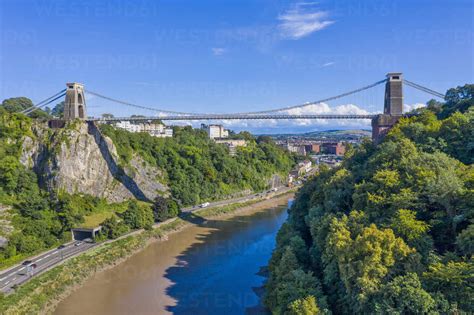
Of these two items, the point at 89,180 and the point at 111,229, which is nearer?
the point at 111,229

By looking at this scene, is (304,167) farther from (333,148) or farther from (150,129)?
(333,148)

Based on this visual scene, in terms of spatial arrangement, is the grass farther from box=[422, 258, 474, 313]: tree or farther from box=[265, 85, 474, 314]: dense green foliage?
box=[422, 258, 474, 313]: tree

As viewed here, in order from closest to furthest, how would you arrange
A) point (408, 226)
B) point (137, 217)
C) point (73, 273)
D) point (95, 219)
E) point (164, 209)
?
point (408, 226) → point (73, 273) → point (137, 217) → point (95, 219) → point (164, 209)

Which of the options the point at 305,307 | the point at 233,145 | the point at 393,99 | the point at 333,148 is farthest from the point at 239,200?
the point at 333,148

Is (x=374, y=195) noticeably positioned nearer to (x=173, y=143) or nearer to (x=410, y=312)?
(x=410, y=312)

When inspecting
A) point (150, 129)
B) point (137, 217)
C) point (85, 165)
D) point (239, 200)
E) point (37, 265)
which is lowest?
point (37, 265)

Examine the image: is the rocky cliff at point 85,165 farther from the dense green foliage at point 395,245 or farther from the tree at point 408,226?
the tree at point 408,226

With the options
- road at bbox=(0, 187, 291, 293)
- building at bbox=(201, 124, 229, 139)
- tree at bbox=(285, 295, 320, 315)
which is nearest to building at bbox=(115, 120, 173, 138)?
building at bbox=(201, 124, 229, 139)
